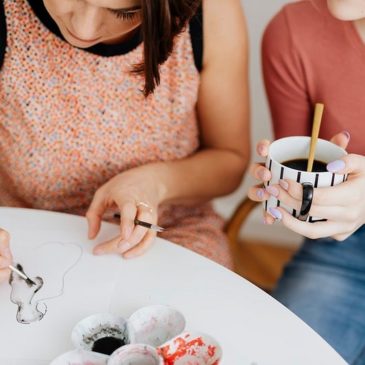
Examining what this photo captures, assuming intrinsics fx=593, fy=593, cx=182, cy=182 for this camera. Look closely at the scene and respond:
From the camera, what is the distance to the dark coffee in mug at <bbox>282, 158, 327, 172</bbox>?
0.84 meters

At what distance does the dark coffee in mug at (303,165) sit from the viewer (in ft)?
2.75

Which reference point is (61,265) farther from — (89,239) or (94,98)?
(94,98)

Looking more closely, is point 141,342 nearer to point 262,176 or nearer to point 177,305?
point 177,305

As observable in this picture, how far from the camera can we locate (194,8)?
862mm

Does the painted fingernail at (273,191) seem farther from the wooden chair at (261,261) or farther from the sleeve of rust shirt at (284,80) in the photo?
the wooden chair at (261,261)

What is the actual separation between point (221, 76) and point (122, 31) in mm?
263

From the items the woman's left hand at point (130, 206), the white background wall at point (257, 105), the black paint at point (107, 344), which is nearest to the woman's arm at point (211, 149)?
the woman's left hand at point (130, 206)

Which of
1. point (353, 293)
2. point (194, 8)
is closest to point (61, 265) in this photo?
point (194, 8)

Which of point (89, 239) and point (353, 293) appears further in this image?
point (353, 293)

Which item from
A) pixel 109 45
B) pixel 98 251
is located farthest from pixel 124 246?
pixel 109 45

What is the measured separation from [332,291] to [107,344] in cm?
55

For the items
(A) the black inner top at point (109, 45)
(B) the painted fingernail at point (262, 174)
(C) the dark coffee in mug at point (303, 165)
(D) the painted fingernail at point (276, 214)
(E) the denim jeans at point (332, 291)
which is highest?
(A) the black inner top at point (109, 45)

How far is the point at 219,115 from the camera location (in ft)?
3.84

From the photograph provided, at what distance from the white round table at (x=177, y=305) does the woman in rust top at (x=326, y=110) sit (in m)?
0.29
